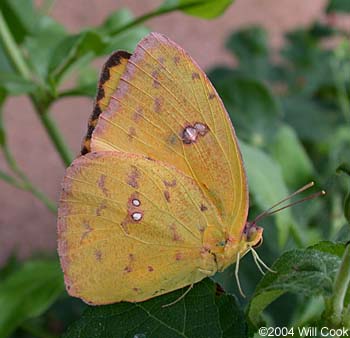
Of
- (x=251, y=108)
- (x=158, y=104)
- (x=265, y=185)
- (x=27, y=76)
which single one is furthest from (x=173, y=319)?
(x=251, y=108)

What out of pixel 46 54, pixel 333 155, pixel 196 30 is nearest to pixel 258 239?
pixel 46 54

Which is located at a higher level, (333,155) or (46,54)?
(46,54)

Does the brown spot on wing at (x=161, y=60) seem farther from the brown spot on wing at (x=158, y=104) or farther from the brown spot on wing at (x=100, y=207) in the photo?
the brown spot on wing at (x=100, y=207)

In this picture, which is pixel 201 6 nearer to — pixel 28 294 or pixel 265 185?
pixel 265 185

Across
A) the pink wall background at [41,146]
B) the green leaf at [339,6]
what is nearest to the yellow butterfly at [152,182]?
the green leaf at [339,6]

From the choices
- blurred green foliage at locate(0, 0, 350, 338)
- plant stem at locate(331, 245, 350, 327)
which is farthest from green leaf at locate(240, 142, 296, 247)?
plant stem at locate(331, 245, 350, 327)

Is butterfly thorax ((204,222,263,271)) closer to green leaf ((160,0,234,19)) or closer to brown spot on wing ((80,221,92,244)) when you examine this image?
brown spot on wing ((80,221,92,244))

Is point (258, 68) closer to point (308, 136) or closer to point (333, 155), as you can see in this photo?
point (308, 136)
